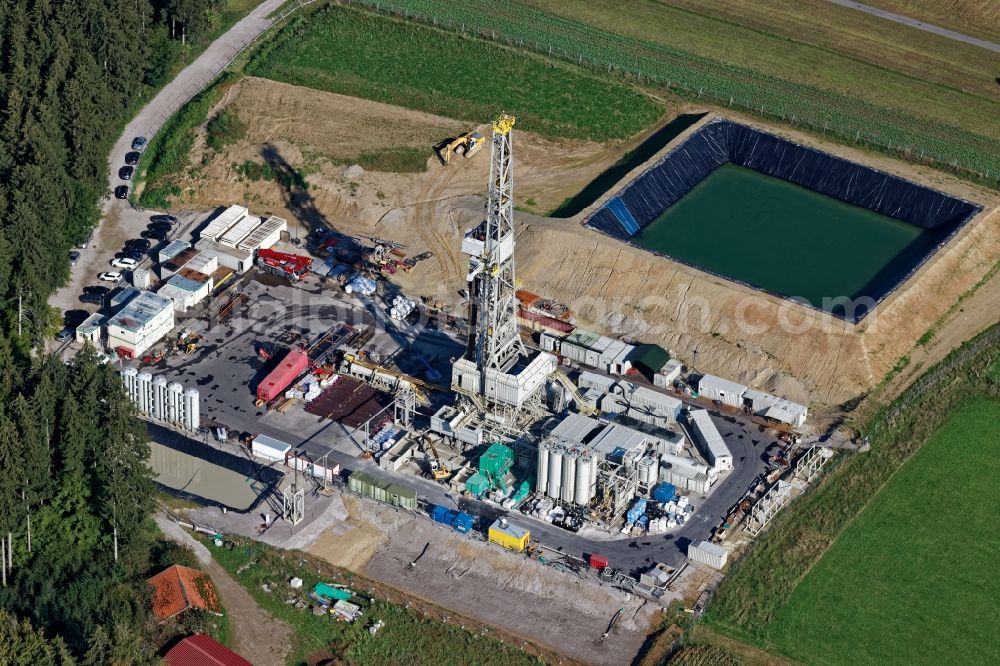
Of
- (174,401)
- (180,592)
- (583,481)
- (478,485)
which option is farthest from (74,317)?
(583,481)

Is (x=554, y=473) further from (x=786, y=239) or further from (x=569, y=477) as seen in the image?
(x=786, y=239)

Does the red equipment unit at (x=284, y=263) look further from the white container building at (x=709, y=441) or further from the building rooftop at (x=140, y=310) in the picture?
the white container building at (x=709, y=441)

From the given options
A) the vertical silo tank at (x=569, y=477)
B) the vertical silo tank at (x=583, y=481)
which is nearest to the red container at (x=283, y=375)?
the vertical silo tank at (x=569, y=477)

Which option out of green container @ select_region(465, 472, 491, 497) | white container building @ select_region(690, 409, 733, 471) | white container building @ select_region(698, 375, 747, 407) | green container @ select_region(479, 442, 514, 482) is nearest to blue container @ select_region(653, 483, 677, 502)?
white container building @ select_region(690, 409, 733, 471)

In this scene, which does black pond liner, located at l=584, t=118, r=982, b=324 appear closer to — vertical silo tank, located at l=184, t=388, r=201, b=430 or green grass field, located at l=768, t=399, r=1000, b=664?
green grass field, located at l=768, t=399, r=1000, b=664

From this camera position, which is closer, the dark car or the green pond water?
the dark car
